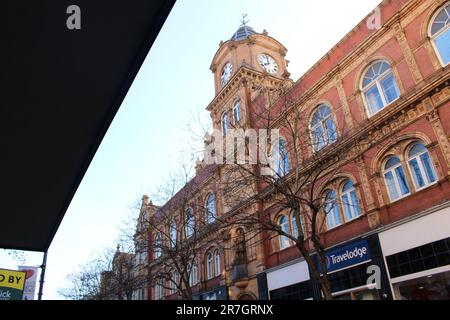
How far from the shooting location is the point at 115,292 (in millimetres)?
31984

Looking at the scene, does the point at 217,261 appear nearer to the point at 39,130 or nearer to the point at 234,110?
the point at 234,110

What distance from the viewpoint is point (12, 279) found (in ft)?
30.8

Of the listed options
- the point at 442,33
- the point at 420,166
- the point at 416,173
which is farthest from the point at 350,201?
the point at 442,33

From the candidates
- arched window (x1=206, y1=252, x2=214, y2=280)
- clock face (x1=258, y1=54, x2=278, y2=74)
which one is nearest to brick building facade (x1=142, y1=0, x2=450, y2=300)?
arched window (x1=206, y1=252, x2=214, y2=280)

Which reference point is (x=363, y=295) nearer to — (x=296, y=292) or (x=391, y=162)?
(x=296, y=292)

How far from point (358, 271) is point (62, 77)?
16.7 metres

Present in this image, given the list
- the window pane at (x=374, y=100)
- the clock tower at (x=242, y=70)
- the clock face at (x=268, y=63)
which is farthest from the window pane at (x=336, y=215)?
the clock face at (x=268, y=63)

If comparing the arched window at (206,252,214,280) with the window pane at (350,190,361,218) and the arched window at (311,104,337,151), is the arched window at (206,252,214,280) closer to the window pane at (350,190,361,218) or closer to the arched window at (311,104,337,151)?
the arched window at (311,104,337,151)

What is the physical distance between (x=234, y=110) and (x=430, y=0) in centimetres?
1622

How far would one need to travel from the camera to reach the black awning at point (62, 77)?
255cm

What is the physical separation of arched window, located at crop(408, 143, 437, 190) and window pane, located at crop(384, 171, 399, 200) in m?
1.01

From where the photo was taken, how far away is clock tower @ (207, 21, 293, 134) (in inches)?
1156

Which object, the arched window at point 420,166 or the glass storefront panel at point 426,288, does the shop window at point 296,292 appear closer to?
the glass storefront panel at point 426,288

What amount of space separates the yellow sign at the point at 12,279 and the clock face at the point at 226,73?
24.9 metres
